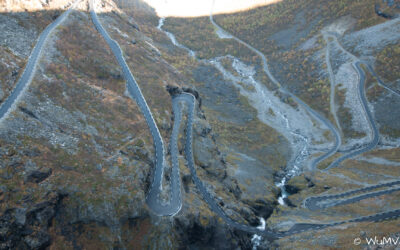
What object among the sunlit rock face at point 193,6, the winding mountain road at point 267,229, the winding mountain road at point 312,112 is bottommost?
the winding mountain road at point 267,229

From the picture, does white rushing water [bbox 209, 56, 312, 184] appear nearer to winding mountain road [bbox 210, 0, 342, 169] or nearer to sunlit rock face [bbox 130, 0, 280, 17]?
winding mountain road [bbox 210, 0, 342, 169]

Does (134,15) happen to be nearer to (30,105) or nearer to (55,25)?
(55,25)

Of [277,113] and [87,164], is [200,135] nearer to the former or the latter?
[87,164]

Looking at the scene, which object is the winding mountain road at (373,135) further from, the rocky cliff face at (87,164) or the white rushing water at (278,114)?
the rocky cliff face at (87,164)

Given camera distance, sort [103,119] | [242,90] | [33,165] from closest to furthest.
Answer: [33,165] → [103,119] → [242,90]

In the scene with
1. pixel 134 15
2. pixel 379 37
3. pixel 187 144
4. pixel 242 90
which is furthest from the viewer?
pixel 134 15

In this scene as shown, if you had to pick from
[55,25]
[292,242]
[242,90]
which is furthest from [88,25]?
[292,242]

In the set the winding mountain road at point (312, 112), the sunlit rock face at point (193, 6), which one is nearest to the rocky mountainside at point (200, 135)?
the winding mountain road at point (312, 112)

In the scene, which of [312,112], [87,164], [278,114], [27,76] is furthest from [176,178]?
[312,112]
